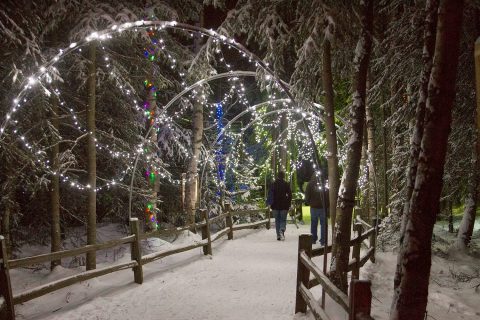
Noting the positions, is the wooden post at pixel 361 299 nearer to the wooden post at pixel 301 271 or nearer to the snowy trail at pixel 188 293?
the wooden post at pixel 301 271

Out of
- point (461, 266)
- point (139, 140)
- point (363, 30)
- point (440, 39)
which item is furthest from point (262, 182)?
→ point (440, 39)

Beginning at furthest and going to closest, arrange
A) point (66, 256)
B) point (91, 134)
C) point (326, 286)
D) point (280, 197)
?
point (280, 197)
point (91, 134)
point (66, 256)
point (326, 286)

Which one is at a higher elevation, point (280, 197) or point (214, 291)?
point (280, 197)

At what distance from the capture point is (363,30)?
21.4ft

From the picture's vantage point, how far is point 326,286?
4781 mm

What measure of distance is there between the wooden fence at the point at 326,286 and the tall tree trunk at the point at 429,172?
75 cm

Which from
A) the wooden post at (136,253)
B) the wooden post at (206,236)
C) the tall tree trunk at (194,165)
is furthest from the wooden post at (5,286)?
the tall tree trunk at (194,165)

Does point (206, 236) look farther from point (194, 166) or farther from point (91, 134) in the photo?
point (194, 166)

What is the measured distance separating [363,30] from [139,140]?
8737mm

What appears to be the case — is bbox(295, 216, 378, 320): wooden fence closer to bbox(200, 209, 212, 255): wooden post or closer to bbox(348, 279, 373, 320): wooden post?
bbox(348, 279, 373, 320): wooden post

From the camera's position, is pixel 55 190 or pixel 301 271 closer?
pixel 301 271

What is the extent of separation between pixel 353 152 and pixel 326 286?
250 centimetres

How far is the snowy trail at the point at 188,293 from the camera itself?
22.4ft

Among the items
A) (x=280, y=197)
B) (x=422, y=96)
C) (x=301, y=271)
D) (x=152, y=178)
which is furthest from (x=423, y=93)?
(x=152, y=178)
